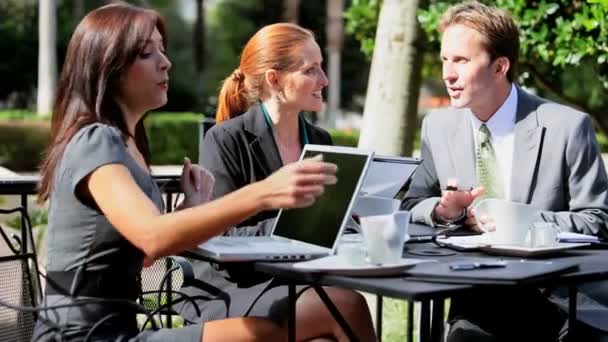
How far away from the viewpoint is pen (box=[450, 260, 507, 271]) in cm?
264

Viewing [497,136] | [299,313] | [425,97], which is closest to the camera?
[299,313]

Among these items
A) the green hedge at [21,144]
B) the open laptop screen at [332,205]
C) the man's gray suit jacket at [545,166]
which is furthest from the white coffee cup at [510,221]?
the green hedge at [21,144]

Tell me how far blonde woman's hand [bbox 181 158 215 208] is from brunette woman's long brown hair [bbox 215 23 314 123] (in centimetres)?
79

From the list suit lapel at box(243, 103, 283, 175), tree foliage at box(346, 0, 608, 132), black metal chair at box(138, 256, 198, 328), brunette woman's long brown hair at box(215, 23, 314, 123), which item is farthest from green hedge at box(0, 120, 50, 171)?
suit lapel at box(243, 103, 283, 175)

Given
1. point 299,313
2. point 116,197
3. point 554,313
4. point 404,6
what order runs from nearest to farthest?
point 116,197 < point 299,313 < point 554,313 < point 404,6

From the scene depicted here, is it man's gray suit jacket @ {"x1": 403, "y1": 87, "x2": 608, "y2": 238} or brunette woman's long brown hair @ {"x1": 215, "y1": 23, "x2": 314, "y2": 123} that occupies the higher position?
brunette woman's long brown hair @ {"x1": 215, "y1": 23, "x2": 314, "y2": 123}

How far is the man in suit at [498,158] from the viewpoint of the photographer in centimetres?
349

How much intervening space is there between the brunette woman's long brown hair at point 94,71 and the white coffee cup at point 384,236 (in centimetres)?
72

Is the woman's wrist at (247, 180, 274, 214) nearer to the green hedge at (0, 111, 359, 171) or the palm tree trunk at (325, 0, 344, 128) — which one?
the green hedge at (0, 111, 359, 171)

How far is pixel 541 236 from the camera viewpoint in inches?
120

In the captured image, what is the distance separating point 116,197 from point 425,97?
49292 mm

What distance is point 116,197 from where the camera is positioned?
8.53 feet

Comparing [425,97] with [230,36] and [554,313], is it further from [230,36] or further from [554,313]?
[554,313]

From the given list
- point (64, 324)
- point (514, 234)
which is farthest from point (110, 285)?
point (514, 234)
